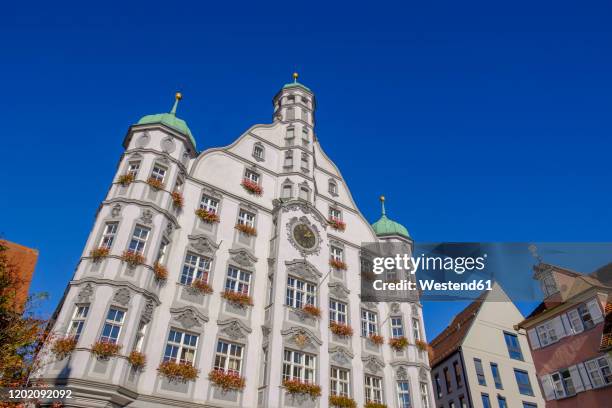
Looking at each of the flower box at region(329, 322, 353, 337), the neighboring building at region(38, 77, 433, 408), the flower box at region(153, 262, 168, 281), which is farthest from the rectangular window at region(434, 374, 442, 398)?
the flower box at region(153, 262, 168, 281)

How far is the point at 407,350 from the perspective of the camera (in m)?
27.0

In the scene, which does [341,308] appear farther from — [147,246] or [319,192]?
[147,246]

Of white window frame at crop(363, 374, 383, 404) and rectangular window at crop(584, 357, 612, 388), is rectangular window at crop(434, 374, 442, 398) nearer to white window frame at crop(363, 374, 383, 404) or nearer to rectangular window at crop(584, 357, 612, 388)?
rectangular window at crop(584, 357, 612, 388)

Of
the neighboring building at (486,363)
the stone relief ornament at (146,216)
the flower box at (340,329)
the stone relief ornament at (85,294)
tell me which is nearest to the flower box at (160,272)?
the stone relief ornament at (146,216)

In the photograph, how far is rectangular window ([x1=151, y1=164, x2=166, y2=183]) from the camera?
23.8 m

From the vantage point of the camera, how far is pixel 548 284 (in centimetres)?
3309

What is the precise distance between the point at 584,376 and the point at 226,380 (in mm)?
22976

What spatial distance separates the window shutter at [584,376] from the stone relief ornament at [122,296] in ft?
91.2

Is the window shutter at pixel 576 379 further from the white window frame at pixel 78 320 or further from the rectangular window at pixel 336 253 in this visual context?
the white window frame at pixel 78 320

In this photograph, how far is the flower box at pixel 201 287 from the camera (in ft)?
71.1

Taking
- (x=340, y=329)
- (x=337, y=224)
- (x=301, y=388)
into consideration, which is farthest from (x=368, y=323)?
(x=301, y=388)

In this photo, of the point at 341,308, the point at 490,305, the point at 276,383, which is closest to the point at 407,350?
the point at 341,308

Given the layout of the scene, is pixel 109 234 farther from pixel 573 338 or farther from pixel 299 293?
pixel 573 338

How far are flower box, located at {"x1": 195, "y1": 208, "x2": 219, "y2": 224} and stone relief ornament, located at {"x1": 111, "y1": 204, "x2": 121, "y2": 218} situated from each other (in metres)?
4.29
